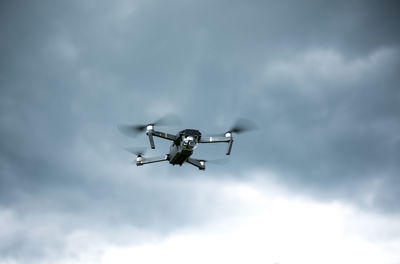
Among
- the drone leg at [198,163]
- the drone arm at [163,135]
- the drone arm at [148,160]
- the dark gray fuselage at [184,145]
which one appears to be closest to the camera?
the dark gray fuselage at [184,145]

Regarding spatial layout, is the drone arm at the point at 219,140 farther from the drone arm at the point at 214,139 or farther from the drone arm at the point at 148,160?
the drone arm at the point at 148,160

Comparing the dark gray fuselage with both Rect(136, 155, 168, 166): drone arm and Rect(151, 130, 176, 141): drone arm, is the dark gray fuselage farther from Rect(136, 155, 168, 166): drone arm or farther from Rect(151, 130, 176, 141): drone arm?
Rect(136, 155, 168, 166): drone arm

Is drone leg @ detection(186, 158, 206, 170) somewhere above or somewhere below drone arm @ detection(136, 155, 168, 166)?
below

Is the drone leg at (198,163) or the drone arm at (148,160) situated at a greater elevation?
the drone arm at (148,160)

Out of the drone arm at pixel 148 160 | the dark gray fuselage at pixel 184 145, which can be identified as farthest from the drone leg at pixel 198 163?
the drone arm at pixel 148 160

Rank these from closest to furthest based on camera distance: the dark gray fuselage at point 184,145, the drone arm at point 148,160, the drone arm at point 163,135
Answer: the dark gray fuselage at point 184,145 → the drone arm at point 163,135 → the drone arm at point 148,160

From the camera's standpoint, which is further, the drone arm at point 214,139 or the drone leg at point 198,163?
the drone leg at point 198,163

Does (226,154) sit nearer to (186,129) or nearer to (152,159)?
(186,129)

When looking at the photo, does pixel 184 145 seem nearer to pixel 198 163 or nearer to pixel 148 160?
pixel 198 163

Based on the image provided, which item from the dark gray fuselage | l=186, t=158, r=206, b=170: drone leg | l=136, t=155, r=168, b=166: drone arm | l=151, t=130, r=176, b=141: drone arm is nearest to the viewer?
the dark gray fuselage

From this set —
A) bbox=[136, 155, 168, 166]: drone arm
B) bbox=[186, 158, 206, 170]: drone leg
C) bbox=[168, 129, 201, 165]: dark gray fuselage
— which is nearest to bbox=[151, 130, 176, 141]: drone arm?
bbox=[168, 129, 201, 165]: dark gray fuselage

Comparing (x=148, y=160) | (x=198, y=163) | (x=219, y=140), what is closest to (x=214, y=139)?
(x=219, y=140)
